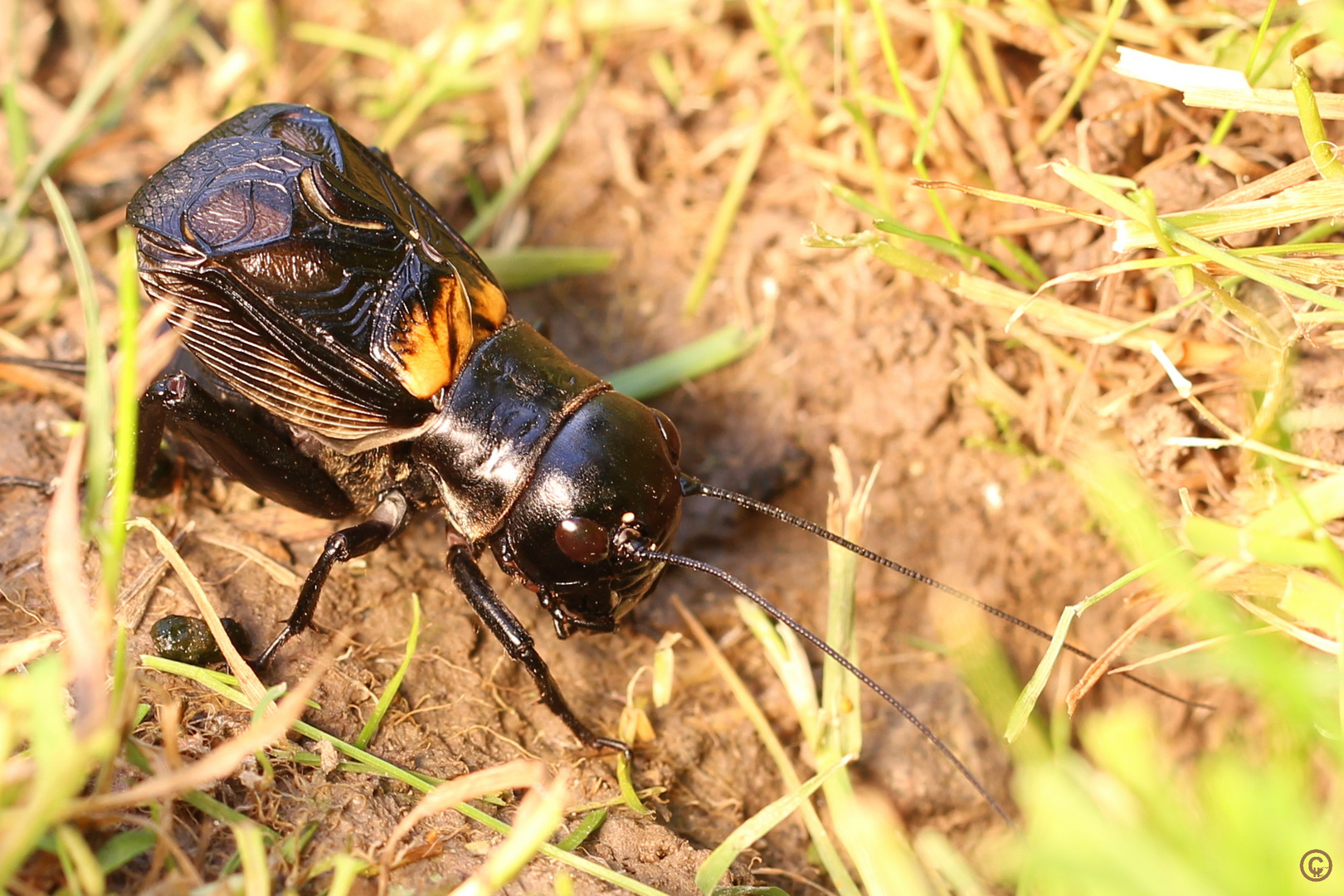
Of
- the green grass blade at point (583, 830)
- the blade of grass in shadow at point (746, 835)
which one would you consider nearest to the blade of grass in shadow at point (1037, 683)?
the blade of grass in shadow at point (746, 835)

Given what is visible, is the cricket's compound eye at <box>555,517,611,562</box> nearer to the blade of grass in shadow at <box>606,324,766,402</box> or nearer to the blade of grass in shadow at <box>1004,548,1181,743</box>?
the blade of grass in shadow at <box>606,324,766,402</box>

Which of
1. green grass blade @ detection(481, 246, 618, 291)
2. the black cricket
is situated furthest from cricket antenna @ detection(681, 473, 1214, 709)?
green grass blade @ detection(481, 246, 618, 291)

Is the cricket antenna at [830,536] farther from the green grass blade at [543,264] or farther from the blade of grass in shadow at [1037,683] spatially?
the green grass blade at [543,264]

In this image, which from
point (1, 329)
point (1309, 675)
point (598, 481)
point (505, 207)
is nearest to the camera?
point (1309, 675)

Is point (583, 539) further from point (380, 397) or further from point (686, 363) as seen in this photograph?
point (686, 363)

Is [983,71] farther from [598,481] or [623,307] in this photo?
[598,481]

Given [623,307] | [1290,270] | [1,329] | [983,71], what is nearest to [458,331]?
[623,307]

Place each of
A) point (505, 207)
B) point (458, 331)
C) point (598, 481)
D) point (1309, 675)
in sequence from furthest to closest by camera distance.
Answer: point (505, 207) < point (458, 331) < point (598, 481) < point (1309, 675)
